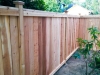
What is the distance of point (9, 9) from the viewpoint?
1.80m

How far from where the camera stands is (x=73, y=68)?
432 centimetres

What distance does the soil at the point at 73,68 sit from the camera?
393 cm

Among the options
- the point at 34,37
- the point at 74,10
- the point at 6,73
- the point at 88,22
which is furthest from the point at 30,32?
the point at 74,10

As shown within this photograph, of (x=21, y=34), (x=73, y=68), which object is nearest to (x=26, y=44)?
(x=21, y=34)

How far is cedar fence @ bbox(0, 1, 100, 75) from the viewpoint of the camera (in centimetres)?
→ 178

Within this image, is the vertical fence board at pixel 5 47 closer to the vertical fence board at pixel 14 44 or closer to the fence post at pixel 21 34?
the vertical fence board at pixel 14 44

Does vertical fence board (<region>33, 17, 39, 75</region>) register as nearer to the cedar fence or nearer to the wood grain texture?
the cedar fence

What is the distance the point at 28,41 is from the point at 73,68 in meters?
2.41

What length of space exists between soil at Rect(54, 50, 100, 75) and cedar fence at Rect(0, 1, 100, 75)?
303 mm

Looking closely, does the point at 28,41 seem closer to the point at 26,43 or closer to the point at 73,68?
the point at 26,43

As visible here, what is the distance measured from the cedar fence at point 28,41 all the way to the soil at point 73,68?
303mm

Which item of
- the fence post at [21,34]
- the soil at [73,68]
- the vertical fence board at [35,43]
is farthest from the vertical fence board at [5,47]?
the soil at [73,68]

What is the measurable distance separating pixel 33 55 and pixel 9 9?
101cm

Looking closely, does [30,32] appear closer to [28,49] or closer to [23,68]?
[28,49]
